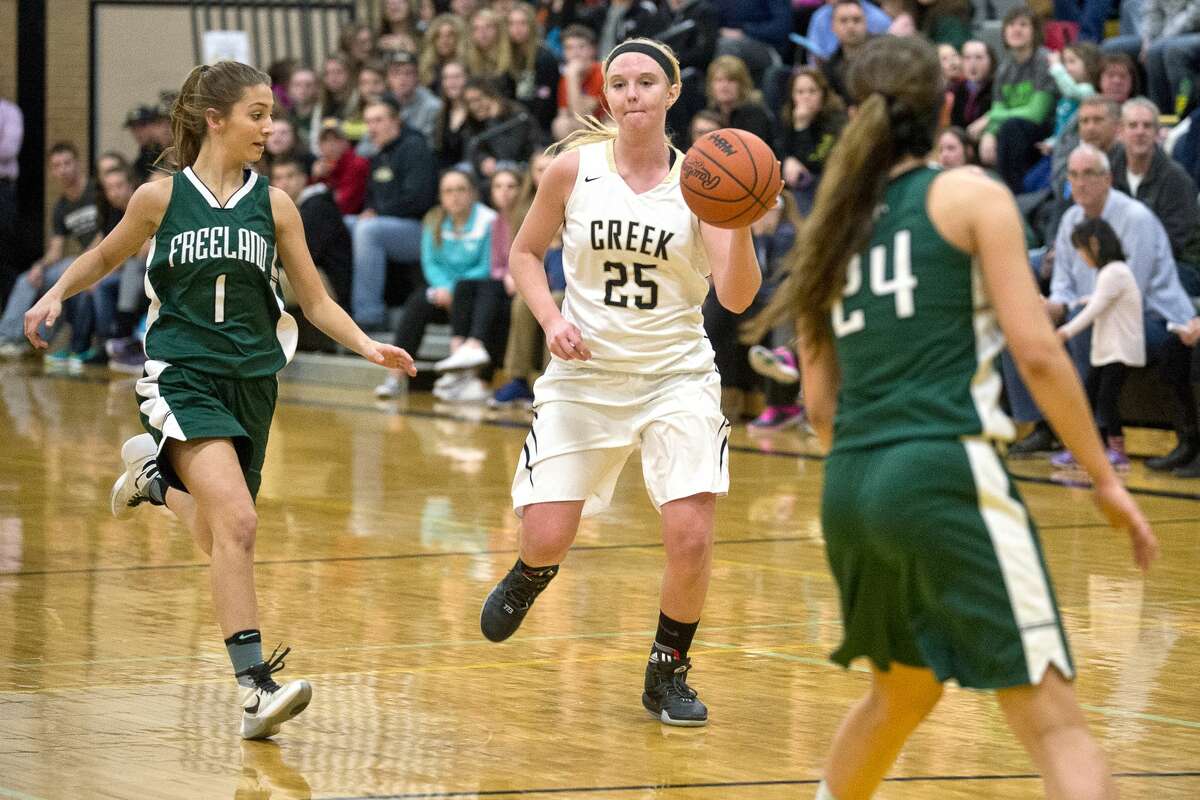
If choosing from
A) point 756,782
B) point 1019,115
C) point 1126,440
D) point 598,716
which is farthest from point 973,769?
point 1019,115

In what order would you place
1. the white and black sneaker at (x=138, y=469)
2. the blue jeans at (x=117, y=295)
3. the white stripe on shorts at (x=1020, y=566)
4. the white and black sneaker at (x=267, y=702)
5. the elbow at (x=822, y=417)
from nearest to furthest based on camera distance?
the white stripe on shorts at (x=1020, y=566) < the elbow at (x=822, y=417) < the white and black sneaker at (x=267, y=702) < the white and black sneaker at (x=138, y=469) < the blue jeans at (x=117, y=295)

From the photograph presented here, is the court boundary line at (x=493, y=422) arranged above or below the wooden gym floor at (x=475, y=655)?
above

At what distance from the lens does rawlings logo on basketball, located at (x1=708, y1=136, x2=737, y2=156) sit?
189 inches

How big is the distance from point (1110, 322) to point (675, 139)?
10.5ft

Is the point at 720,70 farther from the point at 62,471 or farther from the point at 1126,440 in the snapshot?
the point at 62,471

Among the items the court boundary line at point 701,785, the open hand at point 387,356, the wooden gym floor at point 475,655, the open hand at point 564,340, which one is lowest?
the court boundary line at point 701,785

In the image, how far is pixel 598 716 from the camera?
16.2 ft

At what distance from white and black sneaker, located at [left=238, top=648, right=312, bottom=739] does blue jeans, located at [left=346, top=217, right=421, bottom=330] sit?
10.1 m

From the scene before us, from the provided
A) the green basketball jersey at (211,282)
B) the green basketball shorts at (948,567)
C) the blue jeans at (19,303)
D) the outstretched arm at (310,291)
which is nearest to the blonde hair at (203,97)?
the green basketball jersey at (211,282)

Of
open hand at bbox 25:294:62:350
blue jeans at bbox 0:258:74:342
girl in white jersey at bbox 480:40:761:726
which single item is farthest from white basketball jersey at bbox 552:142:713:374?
blue jeans at bbox 0:258:74:342

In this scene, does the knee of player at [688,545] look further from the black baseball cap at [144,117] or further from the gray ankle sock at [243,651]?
the black baseball cap at [144,117]

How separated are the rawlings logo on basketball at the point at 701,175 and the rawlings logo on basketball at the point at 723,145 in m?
0.07

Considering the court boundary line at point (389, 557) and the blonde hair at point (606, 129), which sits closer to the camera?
the blonde hair at point (606, 129)

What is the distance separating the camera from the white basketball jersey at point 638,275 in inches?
198
